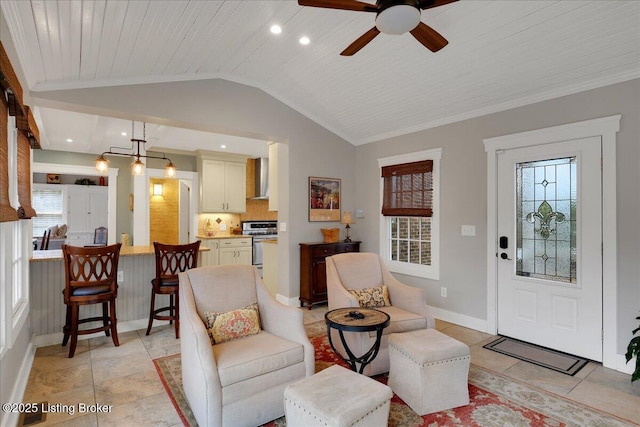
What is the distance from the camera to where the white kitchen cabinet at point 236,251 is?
6867 millimetres

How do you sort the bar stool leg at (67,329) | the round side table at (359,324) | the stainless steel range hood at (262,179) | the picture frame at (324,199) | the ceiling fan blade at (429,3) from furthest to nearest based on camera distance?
the stainless steel range hood at (262,179) → the picture frame at (324,199) → the bar stool leg at (67,329) → the round side table at (359,324) → the ceiling fan blade at (429,3)

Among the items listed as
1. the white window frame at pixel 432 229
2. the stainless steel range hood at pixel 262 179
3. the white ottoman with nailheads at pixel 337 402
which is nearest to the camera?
the white ottoman with nailheads at pixel 337 402

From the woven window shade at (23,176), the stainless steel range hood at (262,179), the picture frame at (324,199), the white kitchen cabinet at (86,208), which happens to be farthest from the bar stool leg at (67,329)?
the white kitchen cabinet at (86,208)

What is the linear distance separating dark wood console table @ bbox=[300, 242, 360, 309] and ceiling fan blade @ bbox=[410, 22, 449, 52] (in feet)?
10.1

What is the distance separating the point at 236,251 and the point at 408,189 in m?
3.89

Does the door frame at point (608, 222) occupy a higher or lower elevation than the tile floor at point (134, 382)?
higher

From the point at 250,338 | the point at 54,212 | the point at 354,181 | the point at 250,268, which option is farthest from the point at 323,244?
the point at 54,212

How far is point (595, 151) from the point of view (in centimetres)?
312

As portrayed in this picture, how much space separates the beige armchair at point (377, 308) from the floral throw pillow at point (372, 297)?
0.17ft

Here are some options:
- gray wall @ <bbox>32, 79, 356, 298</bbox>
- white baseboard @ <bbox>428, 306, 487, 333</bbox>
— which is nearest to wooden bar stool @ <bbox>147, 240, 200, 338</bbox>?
gray wall @ <bbox>32, 79, 356, 298</bbox>

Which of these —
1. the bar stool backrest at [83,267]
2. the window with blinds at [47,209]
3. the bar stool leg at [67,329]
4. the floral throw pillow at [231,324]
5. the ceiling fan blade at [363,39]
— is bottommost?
the bar stool leg at [67,329]

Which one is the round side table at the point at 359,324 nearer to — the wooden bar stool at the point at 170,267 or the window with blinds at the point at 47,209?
the wooden bar stool at the point at 170,267

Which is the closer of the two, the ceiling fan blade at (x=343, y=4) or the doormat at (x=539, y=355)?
the ceiling fan blade at (x=343, y=4)

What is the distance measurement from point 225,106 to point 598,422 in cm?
451
